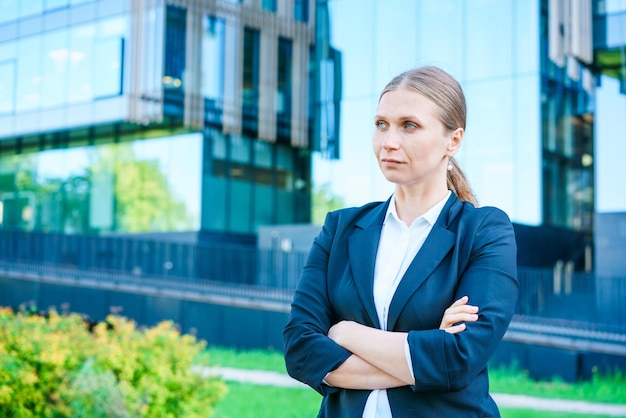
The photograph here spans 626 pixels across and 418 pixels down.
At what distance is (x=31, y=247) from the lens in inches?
937

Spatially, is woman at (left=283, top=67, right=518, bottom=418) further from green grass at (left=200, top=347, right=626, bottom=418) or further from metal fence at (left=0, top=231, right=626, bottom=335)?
metal fence at (left=0, top=231, right=626, bottom=335)

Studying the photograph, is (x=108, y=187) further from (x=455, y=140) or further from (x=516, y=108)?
(x=455, y=140)

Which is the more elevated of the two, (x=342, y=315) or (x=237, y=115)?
(x=237, y=115)

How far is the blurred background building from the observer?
2106 centimetres

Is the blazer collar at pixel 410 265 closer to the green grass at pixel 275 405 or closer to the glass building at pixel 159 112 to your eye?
the green grass at pixel 275 405

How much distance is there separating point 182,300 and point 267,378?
711 centimetres

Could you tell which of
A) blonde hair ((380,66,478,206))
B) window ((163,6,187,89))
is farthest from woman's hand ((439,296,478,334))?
window ((163,6,187,89))

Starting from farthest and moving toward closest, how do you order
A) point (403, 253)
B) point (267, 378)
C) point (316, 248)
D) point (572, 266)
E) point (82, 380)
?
point (572, 266), point (267, 378), point (82, 380), point (316, 248), point (403, 253)

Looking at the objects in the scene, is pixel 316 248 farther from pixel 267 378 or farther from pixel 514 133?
pixel 514 133

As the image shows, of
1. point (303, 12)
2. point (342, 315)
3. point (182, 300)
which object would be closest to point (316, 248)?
point (342, 315)

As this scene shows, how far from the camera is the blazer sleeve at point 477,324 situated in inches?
91.0

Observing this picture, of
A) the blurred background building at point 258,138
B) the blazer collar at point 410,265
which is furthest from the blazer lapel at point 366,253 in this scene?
the blurred background building at point 258,138

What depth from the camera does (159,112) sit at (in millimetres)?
26719

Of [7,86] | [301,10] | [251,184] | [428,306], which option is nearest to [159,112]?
[251,184]
